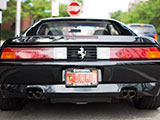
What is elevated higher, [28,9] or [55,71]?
[28,9]

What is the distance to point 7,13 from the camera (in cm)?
3584

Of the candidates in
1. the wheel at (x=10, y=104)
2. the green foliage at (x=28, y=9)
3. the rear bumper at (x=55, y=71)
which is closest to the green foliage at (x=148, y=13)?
the green foliage at (x=28, y=9)

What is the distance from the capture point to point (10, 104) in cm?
369

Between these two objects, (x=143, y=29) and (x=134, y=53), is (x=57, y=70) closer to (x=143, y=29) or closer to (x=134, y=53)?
(x=134, y=53)

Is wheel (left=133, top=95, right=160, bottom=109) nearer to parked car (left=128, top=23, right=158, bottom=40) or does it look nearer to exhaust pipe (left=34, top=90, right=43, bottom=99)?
exhaust pipe (left=34, top=90, right=43, bottom=99)

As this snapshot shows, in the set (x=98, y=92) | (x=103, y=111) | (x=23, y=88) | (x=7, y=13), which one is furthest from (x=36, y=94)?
(x=7, y=13)

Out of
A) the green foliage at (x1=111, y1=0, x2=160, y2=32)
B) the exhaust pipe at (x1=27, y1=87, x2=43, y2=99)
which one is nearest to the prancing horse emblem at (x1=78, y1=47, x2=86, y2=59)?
the exhaust pipe at (x1=27, y1=87, x2=43, y2=99)

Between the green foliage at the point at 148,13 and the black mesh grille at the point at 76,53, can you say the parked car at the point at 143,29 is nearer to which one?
the black mesh grille at the point at 76,53

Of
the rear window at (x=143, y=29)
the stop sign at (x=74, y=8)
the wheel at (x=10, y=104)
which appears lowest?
the wheel at (x=10, y=104)

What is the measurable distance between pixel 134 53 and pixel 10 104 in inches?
65.5

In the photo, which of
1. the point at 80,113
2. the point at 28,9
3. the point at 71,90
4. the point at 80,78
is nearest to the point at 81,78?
the point at 80,78

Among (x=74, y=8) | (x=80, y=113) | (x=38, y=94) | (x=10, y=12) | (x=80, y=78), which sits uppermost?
(x=10, y=12)

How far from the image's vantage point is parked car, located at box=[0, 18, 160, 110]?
3.19 metres

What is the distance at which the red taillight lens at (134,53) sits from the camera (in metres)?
3.28
